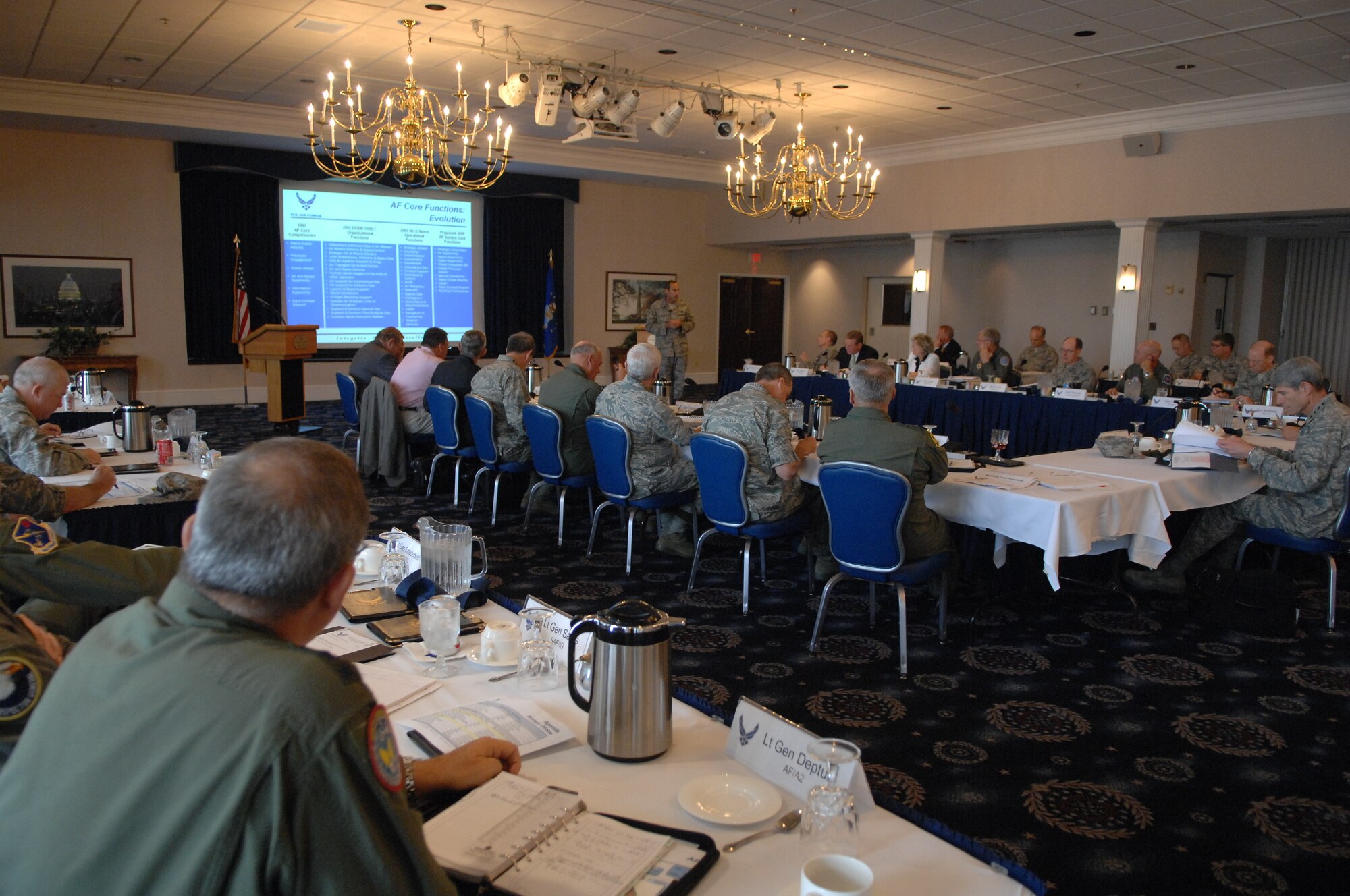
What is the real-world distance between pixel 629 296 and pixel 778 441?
11.9m

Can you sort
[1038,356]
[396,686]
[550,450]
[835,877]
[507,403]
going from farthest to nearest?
Result: [1038,356]
[507,403]
[550,450]
[396,686]
[835,877]

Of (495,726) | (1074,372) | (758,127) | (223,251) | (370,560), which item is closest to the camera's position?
(495,726)

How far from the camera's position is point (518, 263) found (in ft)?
49.6

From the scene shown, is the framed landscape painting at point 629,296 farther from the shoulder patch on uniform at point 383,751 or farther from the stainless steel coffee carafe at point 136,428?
the shoulder patch on uniform at point 383,751

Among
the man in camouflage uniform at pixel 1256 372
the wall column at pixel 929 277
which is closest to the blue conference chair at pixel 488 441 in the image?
the man in camouflage uniform at pixel 1256 372

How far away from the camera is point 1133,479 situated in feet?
14.9

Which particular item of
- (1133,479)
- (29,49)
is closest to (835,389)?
(1133,479)

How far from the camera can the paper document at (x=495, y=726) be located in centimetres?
176

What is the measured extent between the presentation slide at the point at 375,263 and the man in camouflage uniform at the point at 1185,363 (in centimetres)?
983

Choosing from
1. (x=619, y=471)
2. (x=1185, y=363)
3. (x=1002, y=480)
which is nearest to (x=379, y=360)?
(x=619, y=471)

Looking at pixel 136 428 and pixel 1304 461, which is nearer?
pixel 1304 461

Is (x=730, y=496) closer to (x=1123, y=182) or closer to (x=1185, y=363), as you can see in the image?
(x=1185, y=363)

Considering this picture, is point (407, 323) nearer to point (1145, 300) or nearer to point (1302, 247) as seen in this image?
point (1145, 300)

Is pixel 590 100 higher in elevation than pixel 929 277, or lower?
higher
